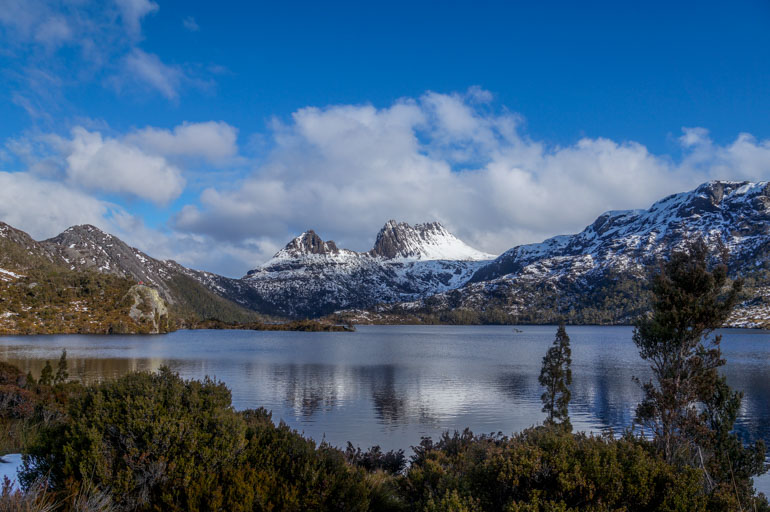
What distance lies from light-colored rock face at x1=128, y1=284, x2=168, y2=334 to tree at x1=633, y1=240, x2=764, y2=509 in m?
175

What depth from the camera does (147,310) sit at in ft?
552

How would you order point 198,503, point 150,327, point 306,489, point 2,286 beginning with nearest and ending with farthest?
point 198,503 → point 306,489 → point 2,286 → point 150,327

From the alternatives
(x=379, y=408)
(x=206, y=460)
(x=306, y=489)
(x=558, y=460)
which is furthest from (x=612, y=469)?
(x=379, y=408)

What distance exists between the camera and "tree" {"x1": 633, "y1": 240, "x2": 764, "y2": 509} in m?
13.6

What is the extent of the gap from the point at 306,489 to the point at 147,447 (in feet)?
8.86

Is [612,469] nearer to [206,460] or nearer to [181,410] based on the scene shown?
[206,460]

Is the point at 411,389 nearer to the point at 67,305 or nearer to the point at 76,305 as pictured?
the point at 67,305

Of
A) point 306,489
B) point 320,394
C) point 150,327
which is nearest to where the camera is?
point 306,489

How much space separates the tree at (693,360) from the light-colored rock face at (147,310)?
17490 centimetres

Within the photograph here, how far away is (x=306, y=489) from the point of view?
25.3ft

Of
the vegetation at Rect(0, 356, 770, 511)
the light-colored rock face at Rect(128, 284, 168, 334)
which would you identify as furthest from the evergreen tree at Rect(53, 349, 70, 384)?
the light-colored rock face at Rect(128, 284, 168, 334)

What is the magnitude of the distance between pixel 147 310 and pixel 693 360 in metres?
181

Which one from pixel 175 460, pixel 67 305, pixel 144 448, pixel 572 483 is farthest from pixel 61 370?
pixel 67 305

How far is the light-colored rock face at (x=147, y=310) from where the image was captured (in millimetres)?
164625
